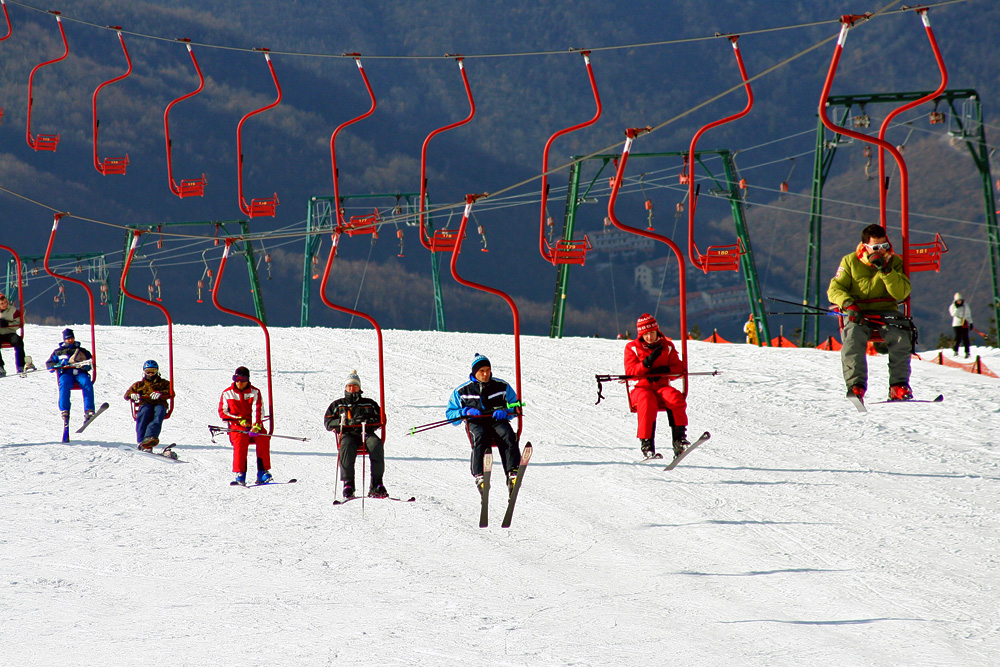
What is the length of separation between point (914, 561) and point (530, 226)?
586 feet

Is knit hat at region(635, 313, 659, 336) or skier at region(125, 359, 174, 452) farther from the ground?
knit hat at region(635, 313, 659, 336)

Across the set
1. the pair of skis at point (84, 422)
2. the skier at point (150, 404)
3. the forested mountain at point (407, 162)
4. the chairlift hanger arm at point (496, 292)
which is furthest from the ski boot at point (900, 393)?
the forested mountain at point (407, 162)

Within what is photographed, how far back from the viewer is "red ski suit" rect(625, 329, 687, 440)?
11.1 m

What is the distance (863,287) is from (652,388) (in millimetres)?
2912

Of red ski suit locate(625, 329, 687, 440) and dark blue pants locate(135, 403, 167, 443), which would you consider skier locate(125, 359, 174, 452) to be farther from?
red ski suit locate(625, 329, 687, 440)

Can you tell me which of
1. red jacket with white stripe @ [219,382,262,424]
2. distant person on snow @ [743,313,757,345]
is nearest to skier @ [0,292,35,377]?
red jacket with white stripe @ [219,382,262,424]

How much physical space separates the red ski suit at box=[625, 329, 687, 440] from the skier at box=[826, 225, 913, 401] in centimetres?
219

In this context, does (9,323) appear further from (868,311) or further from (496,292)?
(868,311)

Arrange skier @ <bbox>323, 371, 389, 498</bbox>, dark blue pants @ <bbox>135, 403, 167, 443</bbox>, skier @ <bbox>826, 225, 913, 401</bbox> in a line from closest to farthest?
skier @ <bbox>826, 225, 913, 401</bbox> → skier @ <bbox>323, 371, 389, 498</bbox> → dark blue pants @ <bbox>135, 403, 167, 443</bbox>

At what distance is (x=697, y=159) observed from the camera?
2484 cm

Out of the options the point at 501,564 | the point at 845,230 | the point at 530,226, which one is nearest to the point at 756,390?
the point at 501,564

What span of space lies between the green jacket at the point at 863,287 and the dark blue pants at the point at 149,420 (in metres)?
9.58

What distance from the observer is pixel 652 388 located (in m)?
11.3

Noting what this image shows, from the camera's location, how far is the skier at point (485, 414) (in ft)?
35.9
